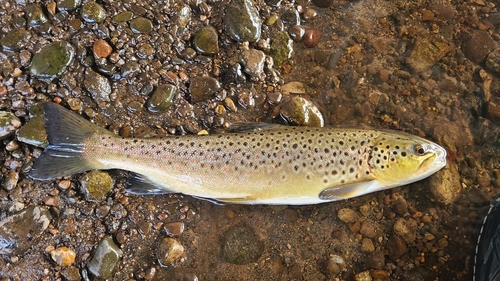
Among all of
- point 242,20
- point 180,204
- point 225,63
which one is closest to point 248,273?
point 180,204

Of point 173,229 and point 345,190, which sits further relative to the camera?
point 173,229

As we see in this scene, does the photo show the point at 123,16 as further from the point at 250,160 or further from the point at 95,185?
the point at 250,160

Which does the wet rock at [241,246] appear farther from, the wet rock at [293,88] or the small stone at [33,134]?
the small stone at [33,134]

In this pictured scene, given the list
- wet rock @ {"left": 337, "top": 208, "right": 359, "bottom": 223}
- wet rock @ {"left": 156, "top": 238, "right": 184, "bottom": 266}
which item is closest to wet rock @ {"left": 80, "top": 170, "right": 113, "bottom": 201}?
wet rock @ {"left": 156, "top": 238, "right": 184, "bottom": 266}

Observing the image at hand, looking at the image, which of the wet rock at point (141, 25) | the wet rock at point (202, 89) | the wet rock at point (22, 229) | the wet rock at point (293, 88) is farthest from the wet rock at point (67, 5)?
the wet rock at point (293, 88)

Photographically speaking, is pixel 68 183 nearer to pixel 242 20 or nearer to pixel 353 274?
pixel 242 20

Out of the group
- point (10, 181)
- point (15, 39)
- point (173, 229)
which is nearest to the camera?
point (10, 181)

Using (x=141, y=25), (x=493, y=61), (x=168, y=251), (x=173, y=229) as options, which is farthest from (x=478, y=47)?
(x=168, y=251)
